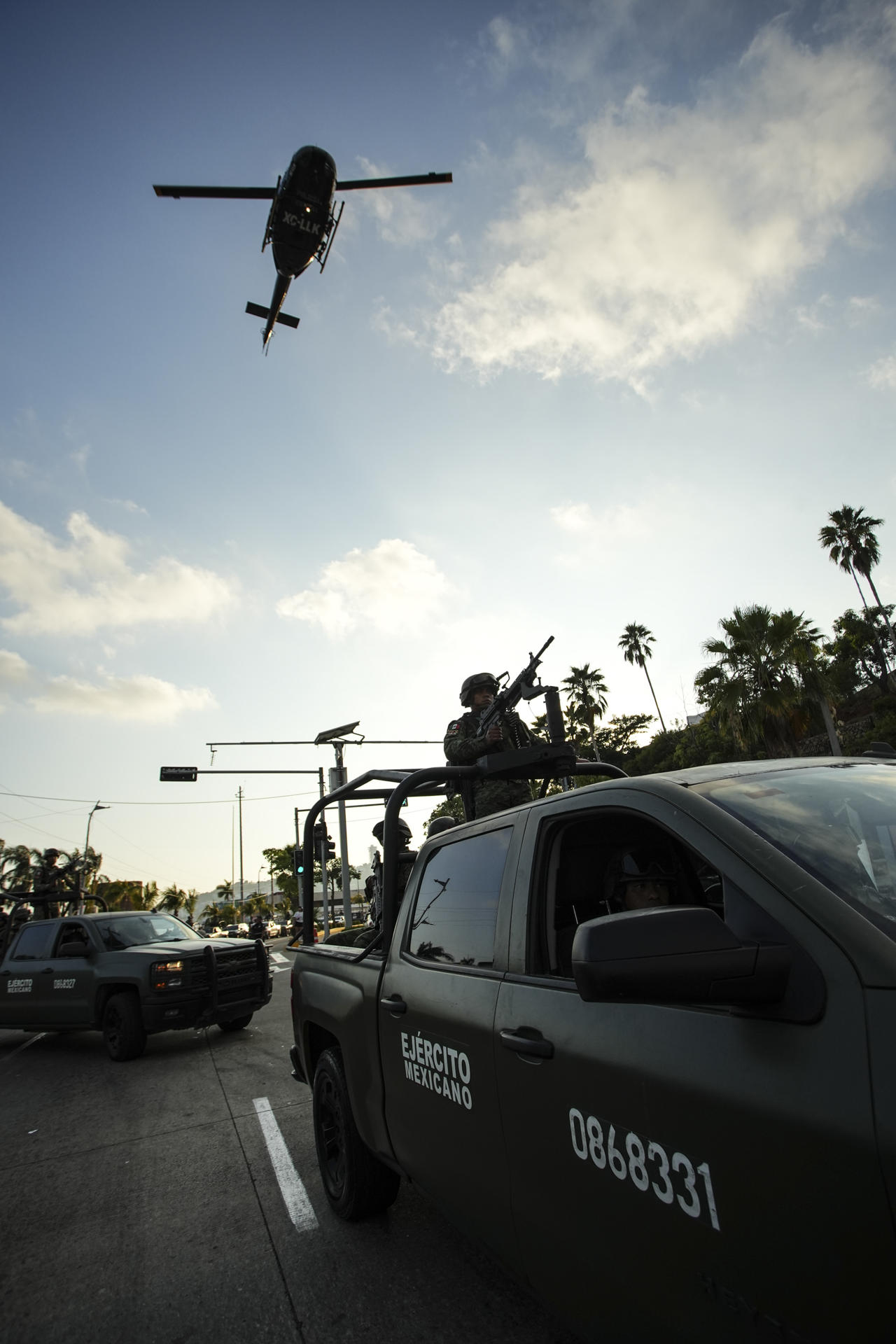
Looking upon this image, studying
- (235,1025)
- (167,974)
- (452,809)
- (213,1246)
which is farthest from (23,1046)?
(452,809)

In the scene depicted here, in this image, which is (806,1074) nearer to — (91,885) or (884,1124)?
(884,1124)

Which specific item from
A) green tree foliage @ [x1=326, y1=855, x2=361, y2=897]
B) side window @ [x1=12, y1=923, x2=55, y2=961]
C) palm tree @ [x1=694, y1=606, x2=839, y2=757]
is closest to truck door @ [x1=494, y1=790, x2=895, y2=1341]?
side window @ [x1=12, y1=923, x2=55, y2=961]

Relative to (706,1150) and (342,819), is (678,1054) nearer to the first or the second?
(706,1150)

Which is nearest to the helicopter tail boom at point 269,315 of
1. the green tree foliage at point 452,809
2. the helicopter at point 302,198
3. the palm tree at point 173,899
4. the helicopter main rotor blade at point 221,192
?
the helicopter at point 302,198

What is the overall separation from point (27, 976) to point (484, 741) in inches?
295

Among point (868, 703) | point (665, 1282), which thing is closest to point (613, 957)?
point (665, 1282)

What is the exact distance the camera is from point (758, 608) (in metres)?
23.3

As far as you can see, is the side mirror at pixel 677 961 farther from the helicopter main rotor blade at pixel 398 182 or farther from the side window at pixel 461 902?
the helicopter main rotor blade at pixel 398 182

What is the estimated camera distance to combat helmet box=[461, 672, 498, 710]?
547 cm

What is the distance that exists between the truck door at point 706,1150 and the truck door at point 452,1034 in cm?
15

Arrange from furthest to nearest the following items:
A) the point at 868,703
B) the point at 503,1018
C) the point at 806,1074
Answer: the point at 868,703
the point at 503,1018
the point at 806,1074

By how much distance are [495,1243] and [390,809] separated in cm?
181

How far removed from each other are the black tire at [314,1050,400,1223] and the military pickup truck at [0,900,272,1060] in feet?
15.2

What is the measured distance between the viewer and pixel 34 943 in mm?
9164
